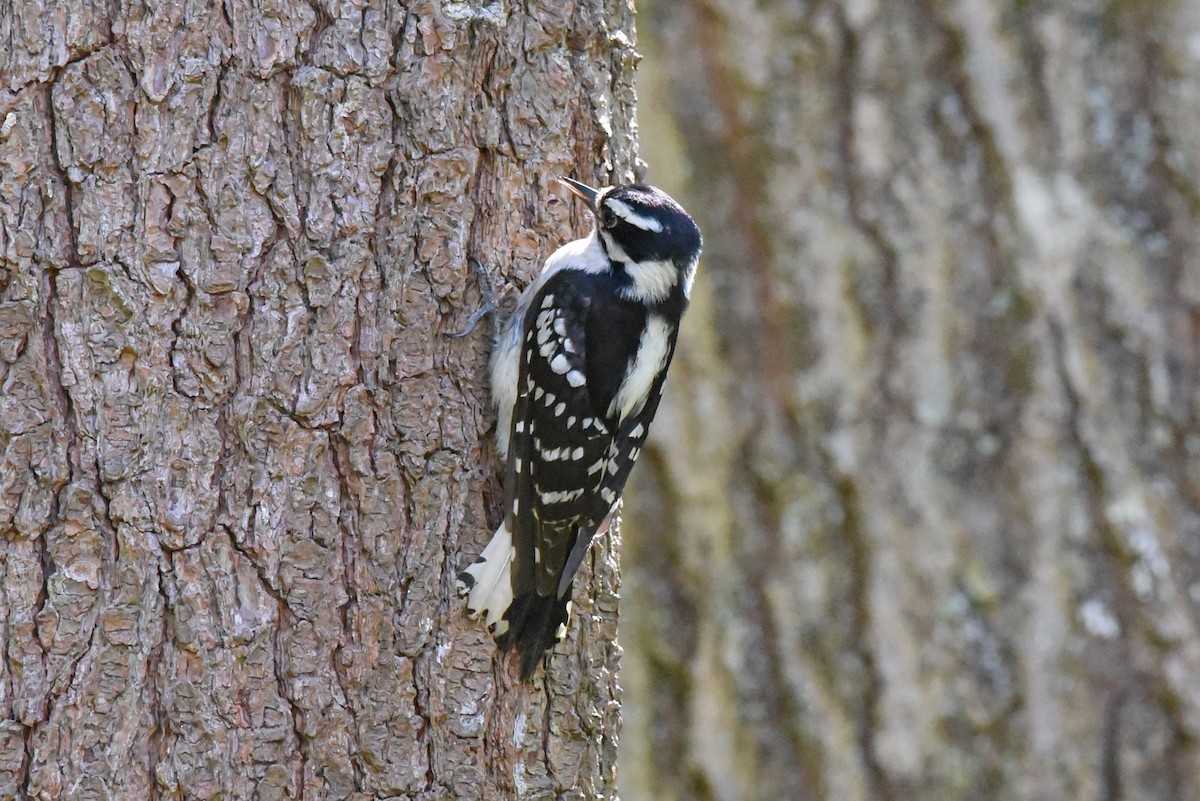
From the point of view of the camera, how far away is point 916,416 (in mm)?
4301

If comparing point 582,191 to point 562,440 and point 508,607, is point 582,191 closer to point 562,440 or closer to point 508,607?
point 562,440

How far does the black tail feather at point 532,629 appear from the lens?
2748 mm

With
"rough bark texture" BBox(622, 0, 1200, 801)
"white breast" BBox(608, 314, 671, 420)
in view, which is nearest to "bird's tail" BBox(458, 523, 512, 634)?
"white breast" BBox(608, 314, 671, 420)

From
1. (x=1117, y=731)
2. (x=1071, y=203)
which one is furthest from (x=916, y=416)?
(x=1117, y=731)

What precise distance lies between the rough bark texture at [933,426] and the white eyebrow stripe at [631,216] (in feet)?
4.13

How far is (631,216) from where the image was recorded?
307 centimetres

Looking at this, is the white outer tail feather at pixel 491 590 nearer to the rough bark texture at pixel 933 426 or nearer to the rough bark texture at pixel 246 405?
the rough bark texture at pixel 246 405

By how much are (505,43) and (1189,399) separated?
2722mm

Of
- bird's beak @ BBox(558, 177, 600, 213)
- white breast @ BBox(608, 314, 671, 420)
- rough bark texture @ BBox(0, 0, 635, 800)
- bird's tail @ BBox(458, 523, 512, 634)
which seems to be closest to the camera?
rough bark texture @ BBox(0, 0, 635, 800)

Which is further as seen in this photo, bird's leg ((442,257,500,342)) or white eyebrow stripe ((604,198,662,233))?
white eyebrow stripe ((604,198,662,233))

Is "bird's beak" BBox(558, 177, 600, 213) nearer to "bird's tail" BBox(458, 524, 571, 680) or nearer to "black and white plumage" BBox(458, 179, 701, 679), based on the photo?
"black and white plumage" BBox(458, 179, 701, 679)

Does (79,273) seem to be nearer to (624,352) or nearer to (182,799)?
(182,799)

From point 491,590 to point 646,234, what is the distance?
97cm

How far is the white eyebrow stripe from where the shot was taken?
3.01 m
